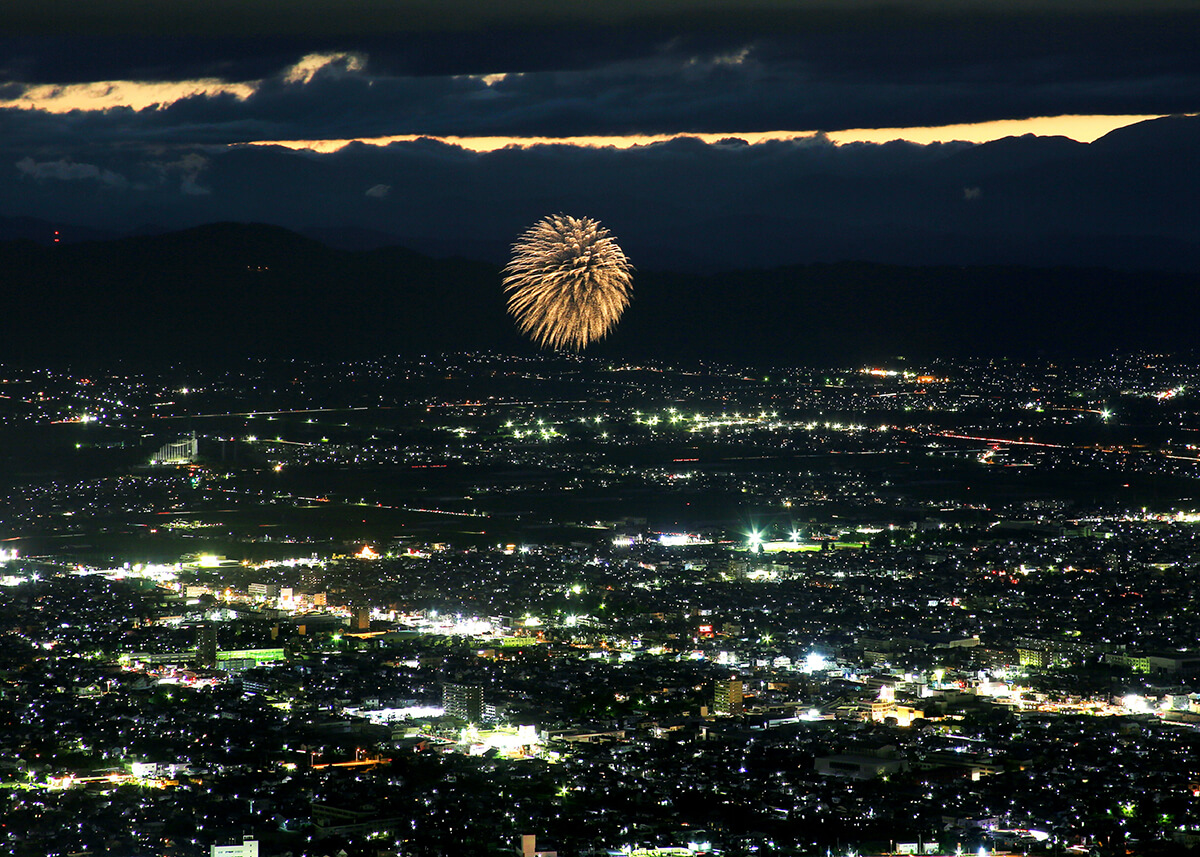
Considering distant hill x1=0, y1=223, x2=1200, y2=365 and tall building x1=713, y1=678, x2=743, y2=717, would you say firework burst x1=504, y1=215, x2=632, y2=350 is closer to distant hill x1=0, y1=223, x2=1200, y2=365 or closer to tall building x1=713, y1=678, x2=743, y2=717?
tall building x1=713, y1=678, x2=743, y2=717

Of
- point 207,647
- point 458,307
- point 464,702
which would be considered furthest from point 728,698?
point 458,307

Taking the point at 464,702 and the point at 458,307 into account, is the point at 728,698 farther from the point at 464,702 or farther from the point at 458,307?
the point at 458,307

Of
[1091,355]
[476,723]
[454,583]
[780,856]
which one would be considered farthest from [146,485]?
[1091,355]

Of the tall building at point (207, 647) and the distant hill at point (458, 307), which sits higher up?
the distant hill at point (458, 307)

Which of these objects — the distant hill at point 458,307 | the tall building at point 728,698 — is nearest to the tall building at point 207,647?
the tall building at point 728,698

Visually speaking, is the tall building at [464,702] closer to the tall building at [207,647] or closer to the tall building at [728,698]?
the tall building at [728,698]

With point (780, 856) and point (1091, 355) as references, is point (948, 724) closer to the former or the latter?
point (780, 856)

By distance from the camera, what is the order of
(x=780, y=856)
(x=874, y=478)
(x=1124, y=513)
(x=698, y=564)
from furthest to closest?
1. (x=874, y=478)
2. (x=1124, y=513)
3. (x=698, y=564)
4. (x=780, y=856)
